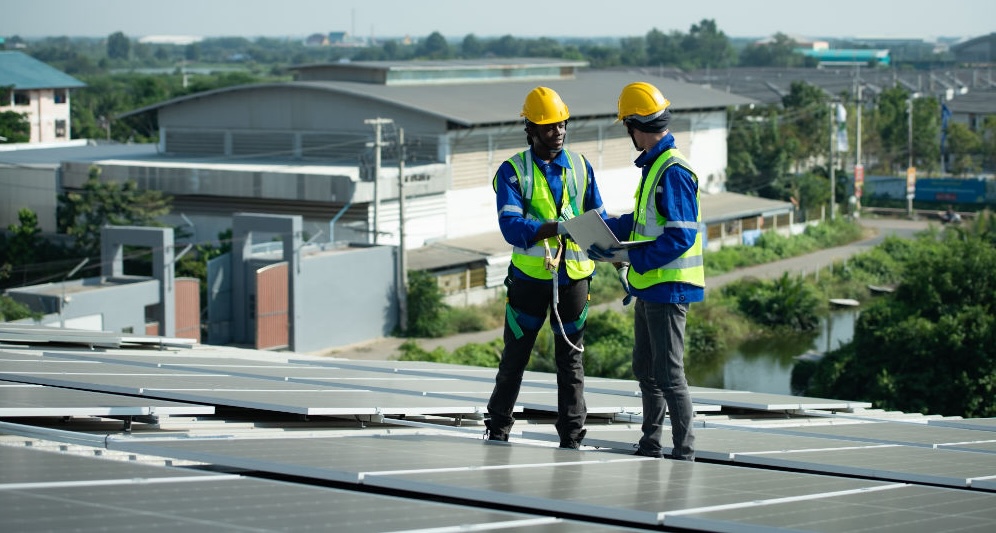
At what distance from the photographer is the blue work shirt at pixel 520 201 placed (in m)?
6.70

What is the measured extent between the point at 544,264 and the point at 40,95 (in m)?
78.7

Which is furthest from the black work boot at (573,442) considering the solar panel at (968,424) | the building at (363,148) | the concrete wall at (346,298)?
the building at (363,148)

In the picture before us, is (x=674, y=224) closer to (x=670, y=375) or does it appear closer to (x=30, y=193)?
(x=670, y=375)

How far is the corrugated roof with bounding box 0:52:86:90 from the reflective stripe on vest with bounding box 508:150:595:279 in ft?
248

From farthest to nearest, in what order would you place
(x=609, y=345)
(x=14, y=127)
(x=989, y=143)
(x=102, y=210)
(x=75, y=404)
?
(x=989, y=143) < (x=14, y=127) < (x=102, y=210) < (x=609, y=345) < (x=75, y=404)

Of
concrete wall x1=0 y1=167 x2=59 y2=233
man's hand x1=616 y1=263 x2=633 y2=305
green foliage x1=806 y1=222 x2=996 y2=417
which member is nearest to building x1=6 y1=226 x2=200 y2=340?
concrete wall x1=0 y1=167 x2=59 y2=233

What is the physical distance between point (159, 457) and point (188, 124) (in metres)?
44.6

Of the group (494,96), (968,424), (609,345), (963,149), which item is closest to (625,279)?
(968,424)

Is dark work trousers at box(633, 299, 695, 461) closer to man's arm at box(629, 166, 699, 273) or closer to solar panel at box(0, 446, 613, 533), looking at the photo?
man's arm at box(629, 166, 699, 273)

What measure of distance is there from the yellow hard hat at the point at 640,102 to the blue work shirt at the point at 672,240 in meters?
0.28

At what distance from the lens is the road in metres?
34.3

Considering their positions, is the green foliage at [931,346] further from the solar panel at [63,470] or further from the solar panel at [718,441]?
the solar panel at [63,470]

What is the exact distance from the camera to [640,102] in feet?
21.6

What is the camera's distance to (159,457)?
17.3ft
